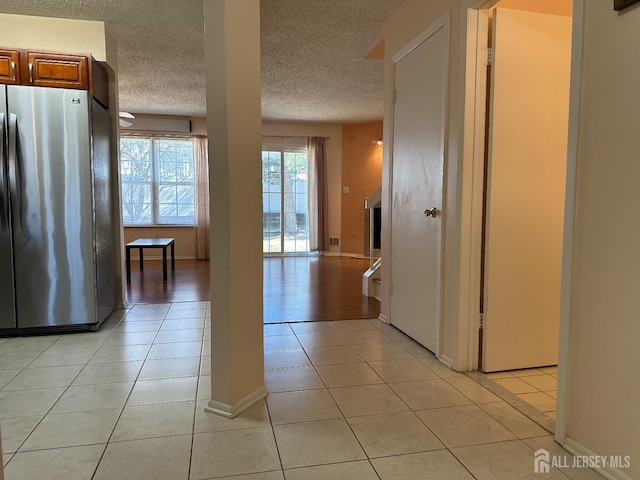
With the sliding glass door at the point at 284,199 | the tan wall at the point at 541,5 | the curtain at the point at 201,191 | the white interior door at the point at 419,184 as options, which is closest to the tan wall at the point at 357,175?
the sliding glass door at the point at 284,199

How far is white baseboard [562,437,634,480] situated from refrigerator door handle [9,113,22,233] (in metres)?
3.50

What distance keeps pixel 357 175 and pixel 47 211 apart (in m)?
5.84

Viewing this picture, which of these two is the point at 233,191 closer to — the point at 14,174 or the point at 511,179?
the point at 511,179

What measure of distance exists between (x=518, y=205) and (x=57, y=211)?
10.2 feet

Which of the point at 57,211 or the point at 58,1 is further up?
the point at 58,1

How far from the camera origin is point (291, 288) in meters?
4.86

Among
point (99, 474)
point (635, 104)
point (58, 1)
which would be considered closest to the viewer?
point (635, 104)

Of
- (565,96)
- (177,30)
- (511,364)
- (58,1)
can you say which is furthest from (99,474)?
(177,30)

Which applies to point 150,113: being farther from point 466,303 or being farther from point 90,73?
point 466,303

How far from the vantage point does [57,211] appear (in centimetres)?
297

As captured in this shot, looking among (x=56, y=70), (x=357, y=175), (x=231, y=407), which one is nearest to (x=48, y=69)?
(x=56, y=70)

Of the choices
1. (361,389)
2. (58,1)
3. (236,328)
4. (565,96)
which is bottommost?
(361,389)

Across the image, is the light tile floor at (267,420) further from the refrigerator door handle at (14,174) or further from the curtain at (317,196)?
the curtain at (317,196)

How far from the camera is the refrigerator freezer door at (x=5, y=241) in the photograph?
111 inches
